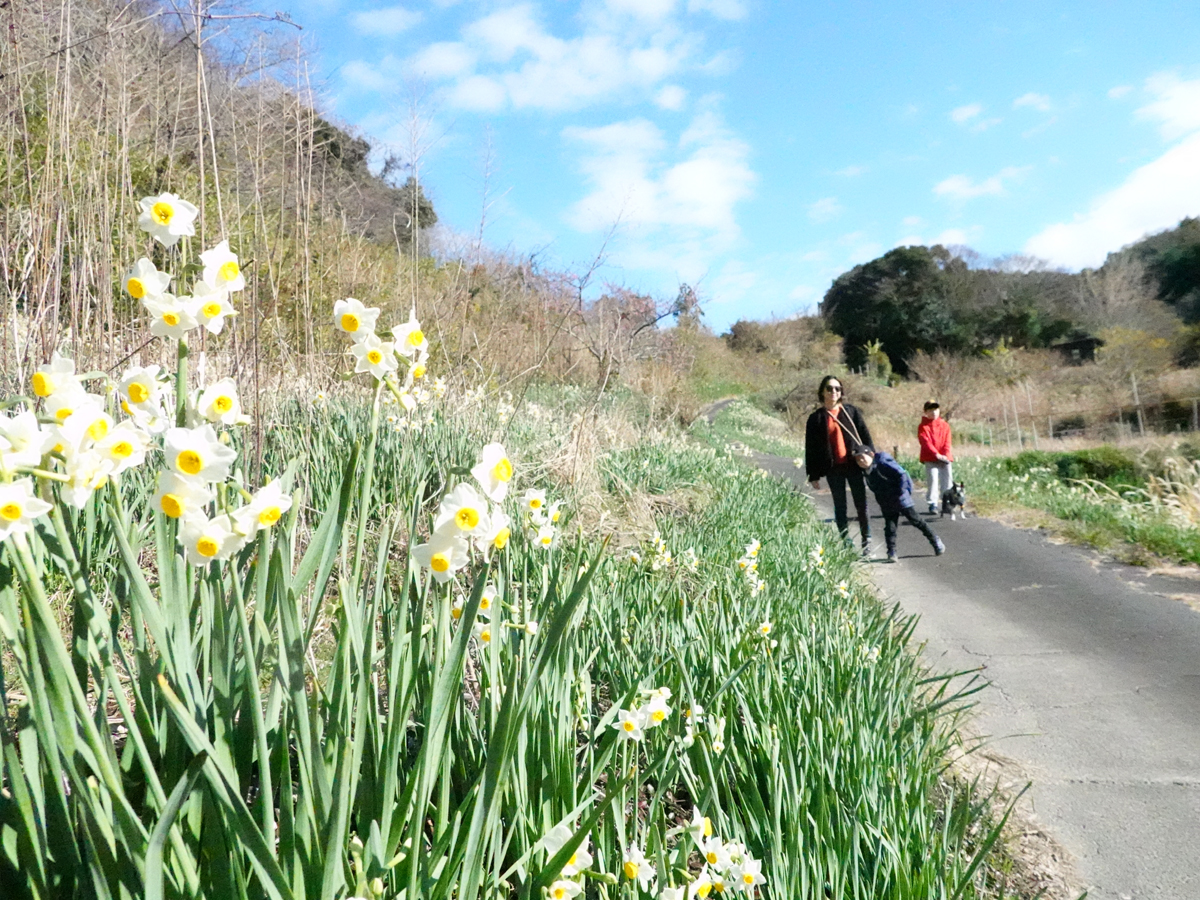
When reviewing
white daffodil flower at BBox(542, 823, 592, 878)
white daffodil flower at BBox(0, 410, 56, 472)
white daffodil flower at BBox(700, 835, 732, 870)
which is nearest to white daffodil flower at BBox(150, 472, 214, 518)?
white daffodil flower at BBox(0, 410, 56, 472)

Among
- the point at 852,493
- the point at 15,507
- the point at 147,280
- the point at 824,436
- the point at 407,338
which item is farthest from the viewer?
the point at 824,436

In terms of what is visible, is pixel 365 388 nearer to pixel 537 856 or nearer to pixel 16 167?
pixel 16 167

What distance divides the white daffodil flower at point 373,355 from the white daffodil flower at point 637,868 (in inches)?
33.4

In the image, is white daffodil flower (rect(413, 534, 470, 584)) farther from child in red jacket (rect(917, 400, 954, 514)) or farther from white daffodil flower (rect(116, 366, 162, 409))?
child in red jacket (rect(917, 400, 954, 514))

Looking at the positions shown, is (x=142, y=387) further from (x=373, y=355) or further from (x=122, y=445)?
(x=373, y=355)

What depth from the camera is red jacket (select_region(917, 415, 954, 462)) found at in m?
8.44

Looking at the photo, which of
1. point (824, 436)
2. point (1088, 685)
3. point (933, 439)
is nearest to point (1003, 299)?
point (933, 439)

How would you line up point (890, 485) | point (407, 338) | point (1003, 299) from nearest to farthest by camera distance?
point (407, 338) < point (890, 485) < point (1003, 299)

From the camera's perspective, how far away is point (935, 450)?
843 centimetres

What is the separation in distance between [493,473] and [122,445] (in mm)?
421

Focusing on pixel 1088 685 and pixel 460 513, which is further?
pixel 1088 685

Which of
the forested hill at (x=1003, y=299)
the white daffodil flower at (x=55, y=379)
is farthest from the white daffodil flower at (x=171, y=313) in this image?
the forested hill at (x=1003, y=299)

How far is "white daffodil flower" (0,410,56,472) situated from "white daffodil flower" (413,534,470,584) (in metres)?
0.42

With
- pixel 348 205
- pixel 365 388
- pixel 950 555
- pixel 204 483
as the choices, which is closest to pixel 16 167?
pixel 348 205
